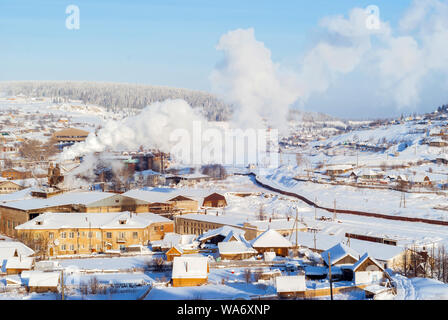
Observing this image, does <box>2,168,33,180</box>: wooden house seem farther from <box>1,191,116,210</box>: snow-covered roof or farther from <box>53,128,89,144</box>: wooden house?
<box>53,128,89,144</box>: wooden house

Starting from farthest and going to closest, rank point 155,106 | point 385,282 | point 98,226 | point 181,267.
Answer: point 155,106
point 98,226
point 181,267
point 385,282

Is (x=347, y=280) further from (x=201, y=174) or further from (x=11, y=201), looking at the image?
(x=201, y=174)

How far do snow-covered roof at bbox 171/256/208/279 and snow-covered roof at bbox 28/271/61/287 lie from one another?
5.83 ft

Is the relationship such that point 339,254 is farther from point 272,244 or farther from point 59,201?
point 59,201

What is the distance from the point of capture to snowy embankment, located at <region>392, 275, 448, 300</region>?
679 centimetres

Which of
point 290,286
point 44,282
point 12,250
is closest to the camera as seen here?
point 290,286

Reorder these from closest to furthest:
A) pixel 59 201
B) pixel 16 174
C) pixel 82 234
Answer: pixel 82 234 < pixel 59 201 < pixel 16 174

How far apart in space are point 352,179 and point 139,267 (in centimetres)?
2044

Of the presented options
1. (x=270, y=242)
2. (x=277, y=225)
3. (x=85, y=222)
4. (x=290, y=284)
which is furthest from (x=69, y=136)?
(x=290, y=284)

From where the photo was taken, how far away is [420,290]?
733 centimetres

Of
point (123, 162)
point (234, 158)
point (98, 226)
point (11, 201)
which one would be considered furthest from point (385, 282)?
point (234, 158)

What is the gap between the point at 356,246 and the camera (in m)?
13.1

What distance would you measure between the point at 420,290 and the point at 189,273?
3.44 m

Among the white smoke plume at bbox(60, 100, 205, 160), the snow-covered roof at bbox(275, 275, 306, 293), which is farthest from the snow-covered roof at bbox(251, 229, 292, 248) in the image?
the white smoke plume at bbox(60, 100, 205, 160)
